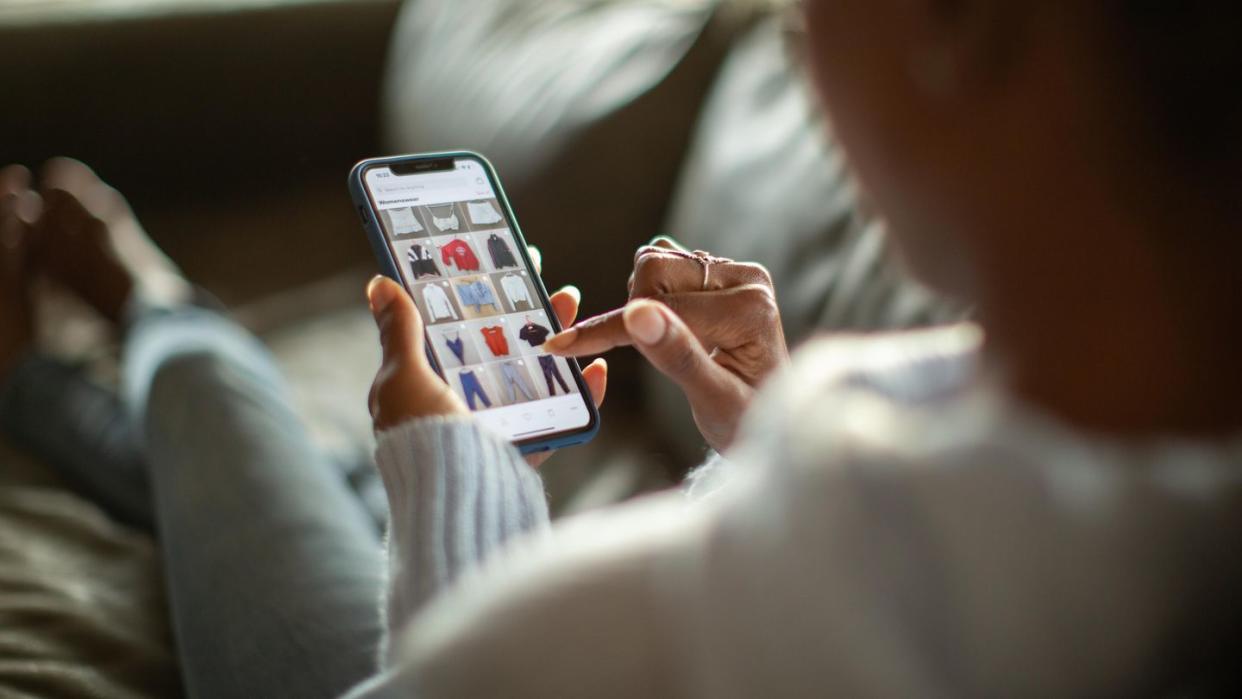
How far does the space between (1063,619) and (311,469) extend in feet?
1.58

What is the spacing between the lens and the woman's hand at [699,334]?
0.43 metres

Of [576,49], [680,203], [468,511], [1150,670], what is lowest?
[1150,670]

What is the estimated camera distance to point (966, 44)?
0.80 feet

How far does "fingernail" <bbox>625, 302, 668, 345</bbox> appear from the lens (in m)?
0.42

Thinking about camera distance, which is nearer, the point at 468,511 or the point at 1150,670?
the point at 1150,670

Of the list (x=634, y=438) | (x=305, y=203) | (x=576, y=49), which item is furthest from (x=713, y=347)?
(x=305, y=203)

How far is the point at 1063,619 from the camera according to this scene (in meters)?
0.24

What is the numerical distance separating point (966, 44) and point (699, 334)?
22 centimetres

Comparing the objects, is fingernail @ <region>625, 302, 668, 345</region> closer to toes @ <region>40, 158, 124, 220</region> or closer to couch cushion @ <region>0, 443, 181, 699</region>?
couch cushion @ <region>0, 443, 181, 699</region>

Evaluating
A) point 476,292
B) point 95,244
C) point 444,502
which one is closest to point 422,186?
point 476,292

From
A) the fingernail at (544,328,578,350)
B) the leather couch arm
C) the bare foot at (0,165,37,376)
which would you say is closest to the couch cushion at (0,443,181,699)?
the bare foot at (0,165,37,376)

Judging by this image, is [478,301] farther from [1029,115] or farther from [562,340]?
[1029,115]

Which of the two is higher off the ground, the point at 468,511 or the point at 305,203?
the point at 305,203

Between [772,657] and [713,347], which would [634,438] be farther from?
[772,657]
